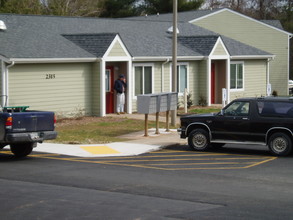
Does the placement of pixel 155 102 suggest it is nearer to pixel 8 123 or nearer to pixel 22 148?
pixel 22 148

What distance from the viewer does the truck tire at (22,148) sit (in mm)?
18078

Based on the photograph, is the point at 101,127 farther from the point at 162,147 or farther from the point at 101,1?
the point at 101,1

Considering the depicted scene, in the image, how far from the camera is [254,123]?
18.8 meters

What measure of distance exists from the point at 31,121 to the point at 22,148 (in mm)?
1531

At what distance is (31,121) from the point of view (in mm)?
16922

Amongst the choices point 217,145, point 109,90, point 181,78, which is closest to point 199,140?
point 217,145

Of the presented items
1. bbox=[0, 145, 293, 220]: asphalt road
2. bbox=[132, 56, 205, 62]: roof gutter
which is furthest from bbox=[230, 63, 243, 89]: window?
bbox=[0, 145, 293, 220]: asphalt road

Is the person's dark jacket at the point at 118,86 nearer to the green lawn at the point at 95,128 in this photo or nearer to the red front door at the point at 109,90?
the red front door at the point at 109,90

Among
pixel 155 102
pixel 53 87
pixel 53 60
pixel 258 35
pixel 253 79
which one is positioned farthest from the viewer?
pixel 258 35

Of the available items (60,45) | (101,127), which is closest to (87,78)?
(60,45)

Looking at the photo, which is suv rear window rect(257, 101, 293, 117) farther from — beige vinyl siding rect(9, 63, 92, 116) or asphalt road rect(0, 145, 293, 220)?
beige vinyl siding rect(9, 63, 92, 116)

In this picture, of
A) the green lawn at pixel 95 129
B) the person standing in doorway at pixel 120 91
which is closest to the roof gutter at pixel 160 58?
the person standing in doorway at pixel 120 91

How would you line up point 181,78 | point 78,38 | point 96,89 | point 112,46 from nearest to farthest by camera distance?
1. point 96,89
2. point 112,46
3. point 78,38
4. point 181,78

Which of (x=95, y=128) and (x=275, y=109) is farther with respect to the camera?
(x=95, y=128)
